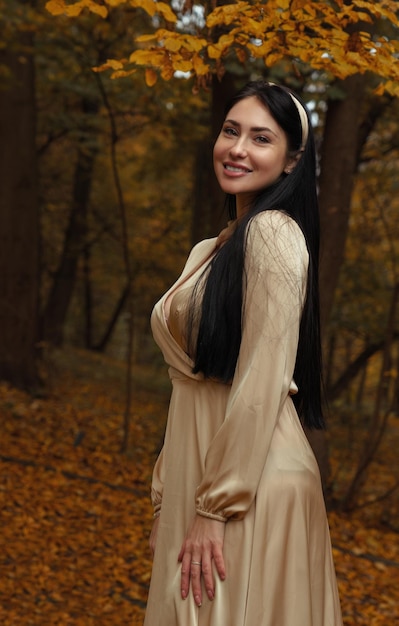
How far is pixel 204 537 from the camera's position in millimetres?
1962

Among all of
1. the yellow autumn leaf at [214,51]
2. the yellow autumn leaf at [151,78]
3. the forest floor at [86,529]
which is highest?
the yellow autumn leaf at [214,51]

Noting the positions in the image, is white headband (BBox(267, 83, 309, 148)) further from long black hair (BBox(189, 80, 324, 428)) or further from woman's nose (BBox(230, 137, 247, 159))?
woman's nose (BBox(230, 137, 247, 159))

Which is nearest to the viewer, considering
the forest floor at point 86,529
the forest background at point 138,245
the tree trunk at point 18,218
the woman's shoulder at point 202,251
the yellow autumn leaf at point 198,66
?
the woman's shoulder at point 202,251

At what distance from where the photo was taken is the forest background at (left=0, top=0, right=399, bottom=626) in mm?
3531

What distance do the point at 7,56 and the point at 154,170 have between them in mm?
4961

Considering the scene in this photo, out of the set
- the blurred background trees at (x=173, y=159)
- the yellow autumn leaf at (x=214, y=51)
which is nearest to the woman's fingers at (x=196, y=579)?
the blurred background trees at (x=173, y=159)

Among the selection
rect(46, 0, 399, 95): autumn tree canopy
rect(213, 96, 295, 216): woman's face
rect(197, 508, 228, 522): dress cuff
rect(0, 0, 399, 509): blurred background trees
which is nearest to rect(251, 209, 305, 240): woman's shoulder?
rect(213, 96, 295, 216): woman's face

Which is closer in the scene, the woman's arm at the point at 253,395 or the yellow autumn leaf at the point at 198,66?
the woman's arm at the point at 253,395

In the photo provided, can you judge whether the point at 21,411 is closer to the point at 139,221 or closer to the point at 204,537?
the point at 204,537

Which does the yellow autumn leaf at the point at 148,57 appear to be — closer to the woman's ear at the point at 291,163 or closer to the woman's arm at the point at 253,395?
the woman's ear at the point at 291,163

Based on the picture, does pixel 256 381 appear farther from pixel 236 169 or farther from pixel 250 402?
pixel 236 169

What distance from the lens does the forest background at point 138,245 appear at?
11.6ft

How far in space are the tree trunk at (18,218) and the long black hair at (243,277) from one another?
281 inches

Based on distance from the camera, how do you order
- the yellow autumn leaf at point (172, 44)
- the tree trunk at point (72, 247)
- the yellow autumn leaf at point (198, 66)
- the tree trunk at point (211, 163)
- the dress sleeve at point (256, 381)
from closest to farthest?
the dress sleeve at point (256, 381) → the yellow autumn leaf at point (172, 44) → the yellow autumn leaf at point (198, 66) → the tree trunk at point (211, 163) → the tree trunk at point (72, 247)
